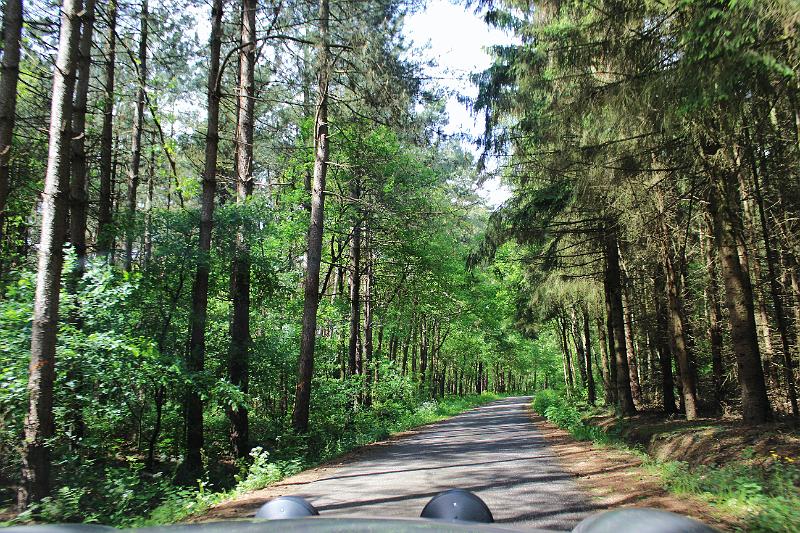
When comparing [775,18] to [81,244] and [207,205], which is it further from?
[81,244]

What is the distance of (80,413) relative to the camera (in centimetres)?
1009

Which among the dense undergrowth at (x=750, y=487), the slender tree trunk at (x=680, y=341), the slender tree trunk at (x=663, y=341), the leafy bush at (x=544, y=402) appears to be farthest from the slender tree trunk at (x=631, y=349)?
the dense undergrowth at (x=750, y=487)

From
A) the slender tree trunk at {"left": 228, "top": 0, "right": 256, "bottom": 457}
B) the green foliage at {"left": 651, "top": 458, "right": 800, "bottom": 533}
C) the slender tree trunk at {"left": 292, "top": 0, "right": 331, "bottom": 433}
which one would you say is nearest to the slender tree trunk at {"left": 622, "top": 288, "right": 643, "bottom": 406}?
the slender tree trunk at {"left": 292, "top": 0, "right": 331, "bottom": 433}

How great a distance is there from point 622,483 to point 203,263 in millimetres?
9606

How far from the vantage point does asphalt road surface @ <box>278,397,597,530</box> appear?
668 centimetres

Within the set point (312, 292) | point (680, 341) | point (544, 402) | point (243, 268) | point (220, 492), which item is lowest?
point (544, 402)

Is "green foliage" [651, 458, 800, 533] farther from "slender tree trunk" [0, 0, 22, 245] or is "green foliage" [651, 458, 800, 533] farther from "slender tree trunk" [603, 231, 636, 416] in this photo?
"slender tree trunk" [0, 0, 22, 245]

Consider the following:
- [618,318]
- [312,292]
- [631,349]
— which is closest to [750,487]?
[618,318]

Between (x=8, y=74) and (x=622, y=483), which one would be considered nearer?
(x=8, y=74)

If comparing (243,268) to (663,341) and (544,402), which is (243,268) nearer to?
(663,341)

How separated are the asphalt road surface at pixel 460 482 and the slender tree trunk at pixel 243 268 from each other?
3.31m

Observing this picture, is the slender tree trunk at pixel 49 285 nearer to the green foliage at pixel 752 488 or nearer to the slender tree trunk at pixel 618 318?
the green foliage at pixel 752 488

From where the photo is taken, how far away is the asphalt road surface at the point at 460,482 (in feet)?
21.9

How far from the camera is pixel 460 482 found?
29.1 ft
